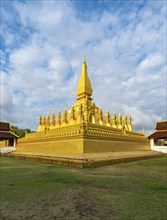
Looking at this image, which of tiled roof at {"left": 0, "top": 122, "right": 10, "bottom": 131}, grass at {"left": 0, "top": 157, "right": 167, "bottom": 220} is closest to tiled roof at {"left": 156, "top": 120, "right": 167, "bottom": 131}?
grass at {"left": 0, "top": 157, "right": 167, "bottom": 220}

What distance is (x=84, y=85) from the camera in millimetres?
27109

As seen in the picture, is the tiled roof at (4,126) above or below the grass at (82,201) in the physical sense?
above

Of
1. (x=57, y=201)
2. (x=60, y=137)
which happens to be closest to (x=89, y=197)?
(x=57, y=201)

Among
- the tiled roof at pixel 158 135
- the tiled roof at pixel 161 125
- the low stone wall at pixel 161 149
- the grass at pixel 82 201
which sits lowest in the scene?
the low stone wall at pixel 161 149

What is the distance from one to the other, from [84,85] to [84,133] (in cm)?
1335

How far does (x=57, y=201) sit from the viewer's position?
14.9ft

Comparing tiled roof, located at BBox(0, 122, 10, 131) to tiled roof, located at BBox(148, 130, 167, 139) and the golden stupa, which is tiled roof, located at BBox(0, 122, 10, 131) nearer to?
the golden stupa

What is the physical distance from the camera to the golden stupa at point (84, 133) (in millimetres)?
15733

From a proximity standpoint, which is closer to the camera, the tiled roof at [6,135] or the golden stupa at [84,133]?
the golden stupa at [84,133]

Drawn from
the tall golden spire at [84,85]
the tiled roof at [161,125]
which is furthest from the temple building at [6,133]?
the tiled roof at [161,125]

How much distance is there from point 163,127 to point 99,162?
23890 millimetres

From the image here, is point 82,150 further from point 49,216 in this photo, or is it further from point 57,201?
point 49,216

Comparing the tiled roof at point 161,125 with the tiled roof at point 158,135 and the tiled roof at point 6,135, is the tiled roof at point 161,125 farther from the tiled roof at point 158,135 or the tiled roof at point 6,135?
the tiled roof at point 6,135

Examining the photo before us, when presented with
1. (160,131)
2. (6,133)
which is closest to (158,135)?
(160,131)
